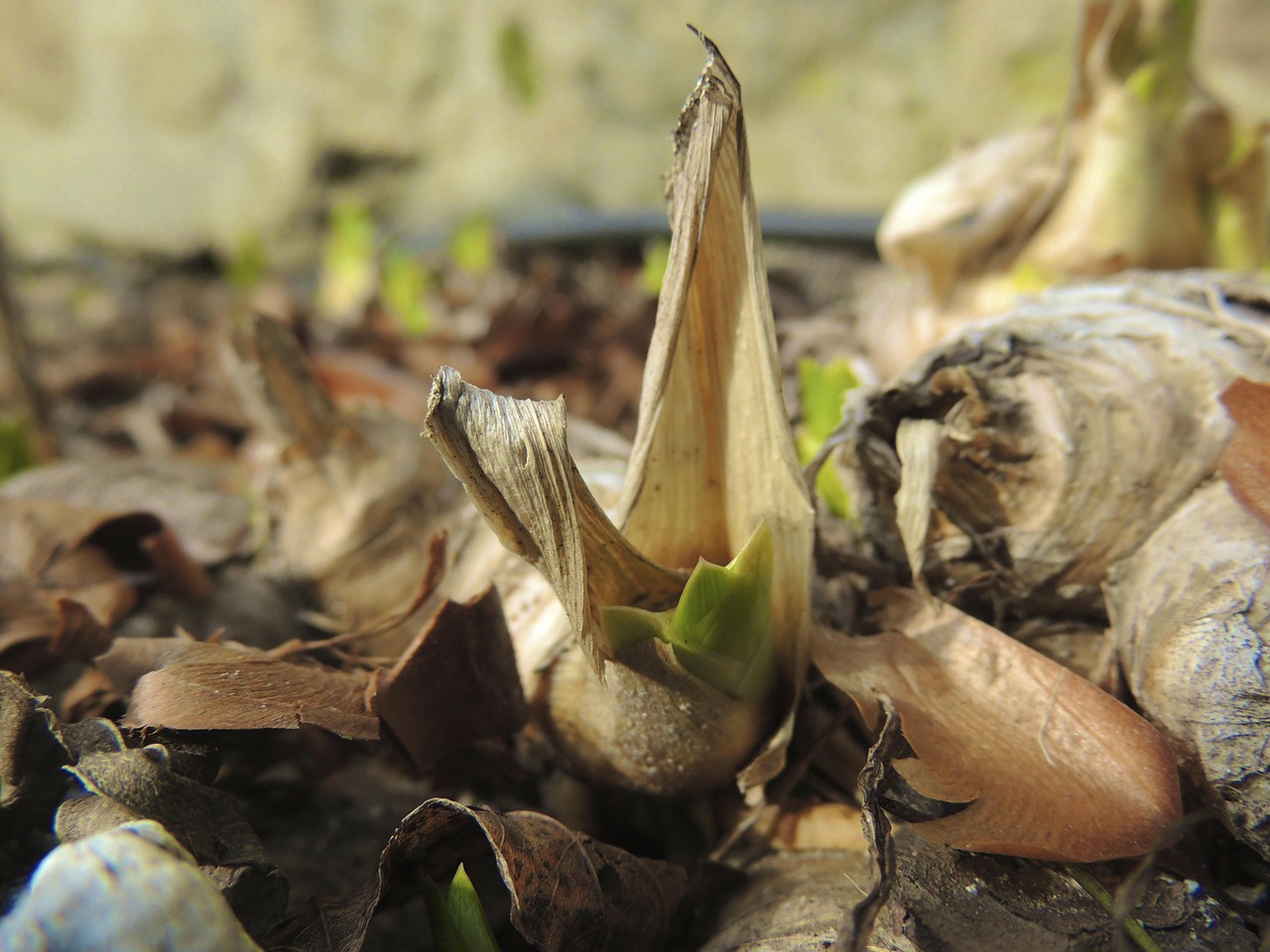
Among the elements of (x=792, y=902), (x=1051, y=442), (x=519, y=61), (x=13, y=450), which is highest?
(x=519, y=61)

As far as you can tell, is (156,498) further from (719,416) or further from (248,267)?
(248,267)

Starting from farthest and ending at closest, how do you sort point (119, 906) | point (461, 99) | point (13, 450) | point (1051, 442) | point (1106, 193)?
1. point (461, 99)
2. point (13, 450)
3. point (1106, 193)
4. point (1051, 442)
5. point (119, 906)

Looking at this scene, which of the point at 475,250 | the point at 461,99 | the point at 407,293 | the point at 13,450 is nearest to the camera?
the point at 13,450

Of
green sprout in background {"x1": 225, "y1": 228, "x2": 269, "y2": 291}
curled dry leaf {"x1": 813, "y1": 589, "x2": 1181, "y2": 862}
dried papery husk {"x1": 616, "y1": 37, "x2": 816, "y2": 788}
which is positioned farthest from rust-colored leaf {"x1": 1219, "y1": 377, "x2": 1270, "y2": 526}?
green sprout in background {"x1": 225, "y1": 228, "x2": 269, "y2": 291}


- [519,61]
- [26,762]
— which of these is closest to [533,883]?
[26,762]

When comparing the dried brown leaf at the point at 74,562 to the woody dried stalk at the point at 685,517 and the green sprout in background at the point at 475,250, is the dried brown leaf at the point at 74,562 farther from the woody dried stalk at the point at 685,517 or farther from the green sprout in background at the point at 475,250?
the green sprout in background at the point at 475,250

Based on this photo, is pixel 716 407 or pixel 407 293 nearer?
pixel 716 407

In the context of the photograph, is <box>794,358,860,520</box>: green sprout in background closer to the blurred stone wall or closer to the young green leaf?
the young green leaf

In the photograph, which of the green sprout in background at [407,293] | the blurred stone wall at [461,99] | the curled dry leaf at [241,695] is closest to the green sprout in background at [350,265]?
the green sprout in background at [407,293]
